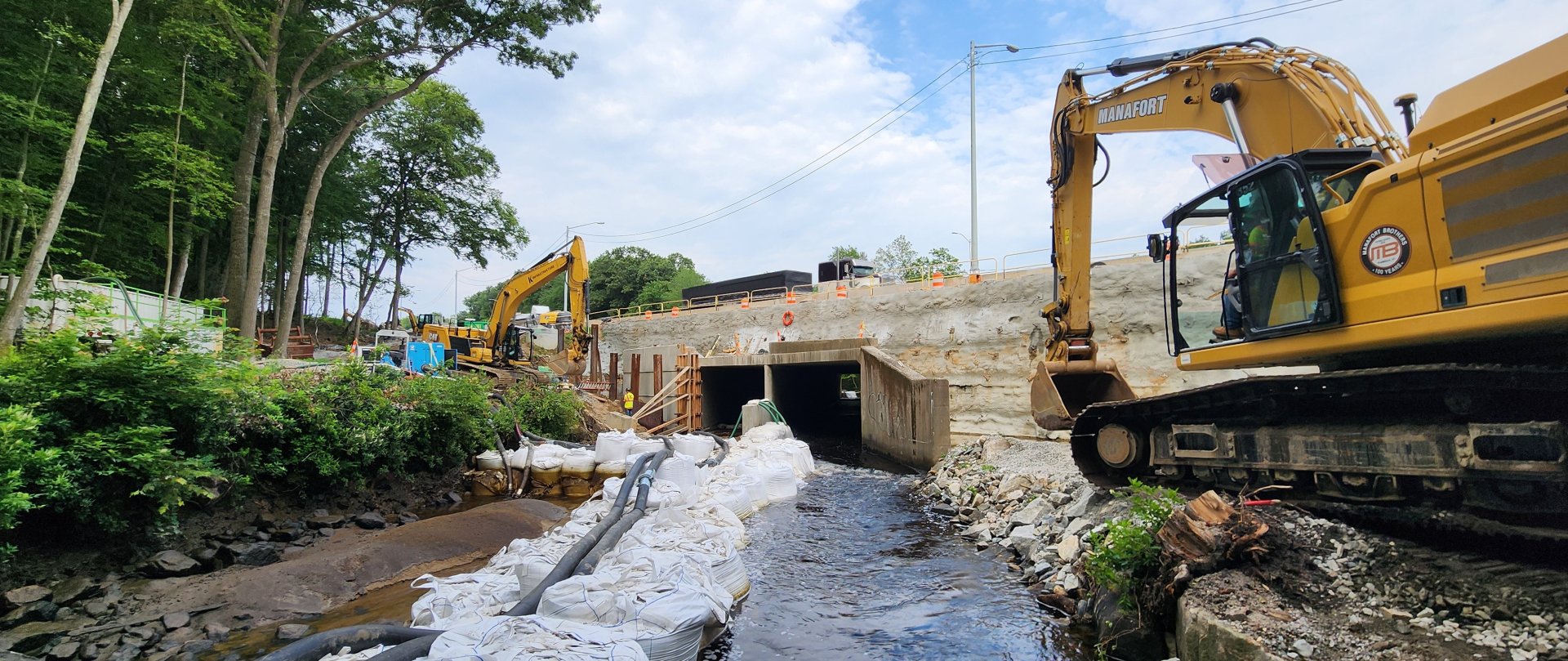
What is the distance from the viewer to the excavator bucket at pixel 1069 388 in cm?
734

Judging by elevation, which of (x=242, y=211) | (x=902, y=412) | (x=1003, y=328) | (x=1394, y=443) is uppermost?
(x=242, y=211)

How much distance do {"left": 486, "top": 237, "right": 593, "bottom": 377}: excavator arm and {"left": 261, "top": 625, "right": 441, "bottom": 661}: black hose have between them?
15.3 m

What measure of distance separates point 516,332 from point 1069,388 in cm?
1684

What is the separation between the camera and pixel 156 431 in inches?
219

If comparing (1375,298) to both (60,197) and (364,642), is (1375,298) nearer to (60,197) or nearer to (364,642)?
(364,642)

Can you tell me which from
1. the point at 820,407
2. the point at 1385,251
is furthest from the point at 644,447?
the point at 820,407

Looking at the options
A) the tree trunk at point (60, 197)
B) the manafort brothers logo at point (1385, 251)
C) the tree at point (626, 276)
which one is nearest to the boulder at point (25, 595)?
the tree trunk at point (60, 197)

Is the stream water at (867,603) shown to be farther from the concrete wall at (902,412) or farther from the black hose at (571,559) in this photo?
the concrete wall at (902,412)

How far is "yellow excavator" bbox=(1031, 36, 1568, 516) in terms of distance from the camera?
330 cm

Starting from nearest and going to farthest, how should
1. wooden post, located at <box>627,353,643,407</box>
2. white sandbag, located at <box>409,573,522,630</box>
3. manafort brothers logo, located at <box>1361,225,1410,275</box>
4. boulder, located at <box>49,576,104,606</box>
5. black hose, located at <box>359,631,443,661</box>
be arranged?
black hose, located at <box>359,631,443,661</box> < manafort brothers logo, located at <box>1361,225,1410,275</box> < white sandbag, located at <box>409,573,522,630</box> < boulder, located at <box>49,576,104,606</box> < wooden post, located at <box>627,353,643,407</box>

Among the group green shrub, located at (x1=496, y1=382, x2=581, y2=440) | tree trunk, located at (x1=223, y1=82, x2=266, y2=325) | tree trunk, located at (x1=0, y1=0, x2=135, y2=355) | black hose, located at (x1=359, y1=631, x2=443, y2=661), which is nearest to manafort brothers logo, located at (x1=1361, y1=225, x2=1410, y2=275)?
black hose, located at (x1=359, y1=631, x2=443, y2=661)

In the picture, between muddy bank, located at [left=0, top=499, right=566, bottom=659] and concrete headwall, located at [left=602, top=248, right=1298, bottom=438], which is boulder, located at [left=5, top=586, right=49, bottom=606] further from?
concrete headwall, located at [left=602, top=248, right=1298, bottom=438]

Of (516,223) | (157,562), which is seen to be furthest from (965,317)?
(516,223)

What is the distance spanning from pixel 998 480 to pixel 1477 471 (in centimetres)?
619
